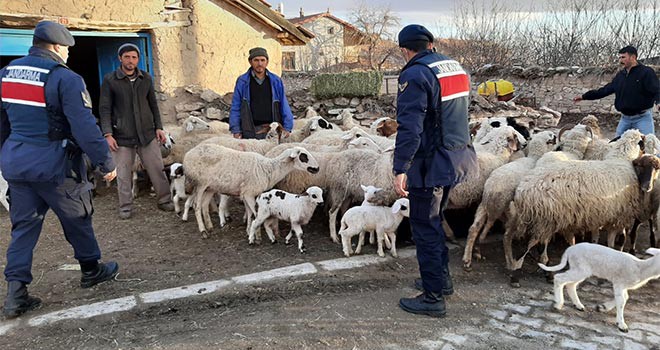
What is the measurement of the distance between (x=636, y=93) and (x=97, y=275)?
745 cm

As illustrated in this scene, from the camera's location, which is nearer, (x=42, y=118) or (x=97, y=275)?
(x=42, y=118)

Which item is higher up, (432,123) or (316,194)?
(432,123)

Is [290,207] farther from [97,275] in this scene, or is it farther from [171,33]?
[171,33]

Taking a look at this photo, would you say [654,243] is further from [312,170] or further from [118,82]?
[118,82]

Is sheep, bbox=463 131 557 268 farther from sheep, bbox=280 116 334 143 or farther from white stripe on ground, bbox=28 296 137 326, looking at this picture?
sheep, bbox=280 116 334 143

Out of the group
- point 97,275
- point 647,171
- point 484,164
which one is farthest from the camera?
point 484,164

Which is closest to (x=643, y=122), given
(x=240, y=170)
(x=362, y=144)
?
(x=362, y=144)

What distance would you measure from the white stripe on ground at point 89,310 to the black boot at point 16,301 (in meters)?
0.17

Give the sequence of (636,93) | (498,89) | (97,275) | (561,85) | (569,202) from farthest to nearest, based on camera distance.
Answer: (561,85), (498,89), (636,93), (569,202), (97,275)

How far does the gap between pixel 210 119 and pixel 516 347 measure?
26.5ft

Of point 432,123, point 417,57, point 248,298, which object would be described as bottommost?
point 248,298

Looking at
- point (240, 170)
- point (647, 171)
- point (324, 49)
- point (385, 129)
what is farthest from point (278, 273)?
point (324, 49)

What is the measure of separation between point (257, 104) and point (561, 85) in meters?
11.6

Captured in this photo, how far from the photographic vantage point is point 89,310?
4145 mm
